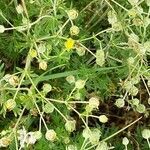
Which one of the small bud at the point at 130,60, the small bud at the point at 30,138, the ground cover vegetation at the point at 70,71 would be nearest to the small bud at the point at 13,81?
the ground cover vegetation at the point at 70,71

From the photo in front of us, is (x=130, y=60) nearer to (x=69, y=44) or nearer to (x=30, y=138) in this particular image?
(x=69, y=44)

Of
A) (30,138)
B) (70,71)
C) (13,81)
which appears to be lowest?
(30,138)

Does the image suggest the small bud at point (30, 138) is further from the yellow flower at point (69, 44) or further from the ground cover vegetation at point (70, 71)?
the yellow flower at point (69, 44)

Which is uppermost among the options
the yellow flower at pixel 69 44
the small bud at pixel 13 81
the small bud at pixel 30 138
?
the yellow flower at pixel 69 44

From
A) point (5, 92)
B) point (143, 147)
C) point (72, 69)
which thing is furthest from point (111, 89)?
point (5, 92)

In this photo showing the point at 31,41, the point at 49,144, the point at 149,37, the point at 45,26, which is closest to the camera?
the point at 31,41

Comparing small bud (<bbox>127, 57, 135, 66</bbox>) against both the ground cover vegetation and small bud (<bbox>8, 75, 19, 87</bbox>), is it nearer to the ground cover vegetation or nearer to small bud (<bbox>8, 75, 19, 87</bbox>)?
the ground cover vegetation

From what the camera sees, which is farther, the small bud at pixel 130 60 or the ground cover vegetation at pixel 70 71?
the small bud at pixel 130 60

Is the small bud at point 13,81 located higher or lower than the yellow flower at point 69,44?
lower

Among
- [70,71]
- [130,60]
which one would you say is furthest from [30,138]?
[130,60]

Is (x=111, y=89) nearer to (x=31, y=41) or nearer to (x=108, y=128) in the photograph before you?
(x=108, y=128)

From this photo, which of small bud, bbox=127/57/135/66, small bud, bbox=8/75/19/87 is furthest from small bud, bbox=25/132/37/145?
small bud, bbox=127/57/135/66
